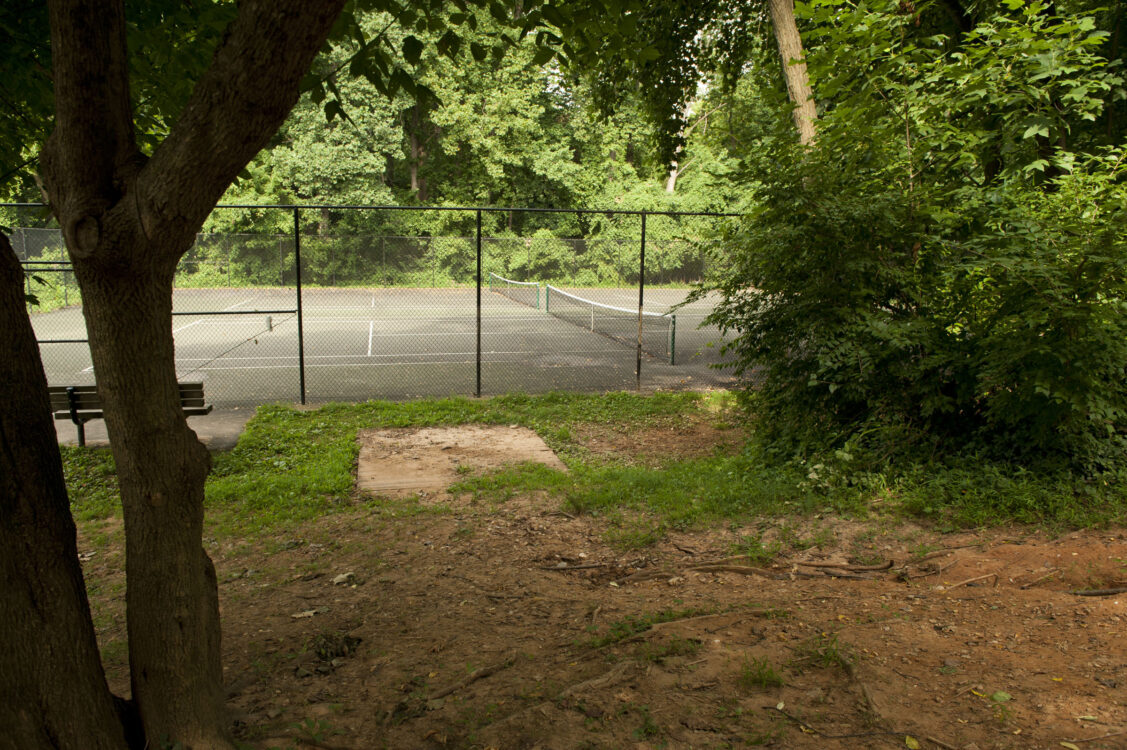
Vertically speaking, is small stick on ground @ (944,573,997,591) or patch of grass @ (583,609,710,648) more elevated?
small stick on ground @ (944,573,997,591)

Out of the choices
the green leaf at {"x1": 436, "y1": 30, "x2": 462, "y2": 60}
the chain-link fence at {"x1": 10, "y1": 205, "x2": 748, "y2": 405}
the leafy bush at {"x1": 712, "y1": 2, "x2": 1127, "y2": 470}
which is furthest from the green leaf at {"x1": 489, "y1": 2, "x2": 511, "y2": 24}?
the chain-link fence at {"x1": 10, "y1": 205, "x2": 748, "y2": 405}

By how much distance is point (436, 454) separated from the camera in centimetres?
849

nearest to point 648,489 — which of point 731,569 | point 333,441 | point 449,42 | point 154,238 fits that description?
point 731,569

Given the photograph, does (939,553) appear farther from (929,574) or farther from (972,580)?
(972,580)

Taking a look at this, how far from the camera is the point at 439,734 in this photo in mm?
3008

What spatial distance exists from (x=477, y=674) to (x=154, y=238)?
7.72 feet

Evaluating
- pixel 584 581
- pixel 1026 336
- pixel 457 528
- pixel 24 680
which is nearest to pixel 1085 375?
pixel 1026 336

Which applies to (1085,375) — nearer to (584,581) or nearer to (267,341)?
(584,581)

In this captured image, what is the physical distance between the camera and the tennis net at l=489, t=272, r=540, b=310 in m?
22.9

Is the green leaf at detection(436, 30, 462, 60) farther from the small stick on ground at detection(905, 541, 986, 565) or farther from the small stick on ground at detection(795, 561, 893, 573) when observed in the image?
the small stick on ground at detection(905, 541, 986, 565)

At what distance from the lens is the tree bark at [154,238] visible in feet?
7.56

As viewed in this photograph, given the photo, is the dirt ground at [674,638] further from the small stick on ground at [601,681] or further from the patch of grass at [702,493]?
the patch of grass at [702,493]

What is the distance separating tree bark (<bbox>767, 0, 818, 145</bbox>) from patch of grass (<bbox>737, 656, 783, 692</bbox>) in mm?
7199

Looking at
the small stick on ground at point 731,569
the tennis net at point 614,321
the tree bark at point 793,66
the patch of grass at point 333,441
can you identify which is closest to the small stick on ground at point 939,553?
the small stick on ground at point 731,569
